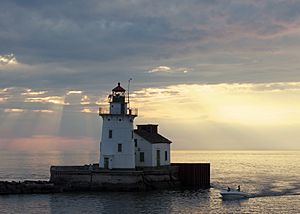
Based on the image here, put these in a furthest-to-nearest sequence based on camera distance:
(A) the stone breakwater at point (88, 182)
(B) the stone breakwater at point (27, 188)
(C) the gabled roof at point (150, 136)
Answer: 1. (C) the gabled roof at point (150, 136)
2. (A) the stone breakwater at point (88, 182)
3. (B) the stone breakwater at point (27, 188)

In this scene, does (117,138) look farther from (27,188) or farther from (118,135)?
(27,188)

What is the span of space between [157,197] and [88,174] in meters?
8.81

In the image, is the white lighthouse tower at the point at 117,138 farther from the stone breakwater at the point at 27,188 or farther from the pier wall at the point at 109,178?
the stone breakwater at the point at 27,188

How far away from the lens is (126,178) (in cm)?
5991

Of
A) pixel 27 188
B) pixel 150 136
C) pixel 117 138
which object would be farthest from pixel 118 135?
pixel 27 188

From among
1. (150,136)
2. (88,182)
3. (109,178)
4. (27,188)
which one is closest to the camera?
(27,188)

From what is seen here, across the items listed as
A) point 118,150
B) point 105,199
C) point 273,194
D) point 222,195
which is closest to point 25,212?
point 105,199

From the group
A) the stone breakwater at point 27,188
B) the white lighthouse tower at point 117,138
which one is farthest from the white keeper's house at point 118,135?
the stone breakwater at point 27,188

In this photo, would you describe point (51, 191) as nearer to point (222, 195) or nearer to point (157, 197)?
point (157, 197)

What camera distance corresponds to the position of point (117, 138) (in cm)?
6297

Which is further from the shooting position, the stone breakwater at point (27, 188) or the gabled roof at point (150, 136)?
the gabled roof at point (150, 136)

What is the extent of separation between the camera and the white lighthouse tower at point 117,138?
6272 cm

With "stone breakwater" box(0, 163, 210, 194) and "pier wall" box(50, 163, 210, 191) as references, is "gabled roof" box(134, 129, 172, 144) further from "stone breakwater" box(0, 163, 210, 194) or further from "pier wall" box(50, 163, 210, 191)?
"stone breakwater" box(0, 163, 210, 194)

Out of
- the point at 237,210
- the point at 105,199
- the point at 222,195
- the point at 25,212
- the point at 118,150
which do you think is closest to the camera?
the point at 25,212
